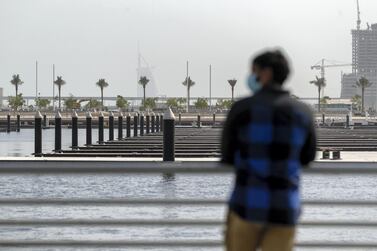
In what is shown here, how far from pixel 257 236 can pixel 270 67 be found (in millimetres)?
1075

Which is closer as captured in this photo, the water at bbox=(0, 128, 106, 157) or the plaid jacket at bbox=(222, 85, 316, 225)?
the plaid jacket at bbox=(222, 85, 316, 225)

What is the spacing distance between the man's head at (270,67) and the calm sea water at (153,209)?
38.2 feet

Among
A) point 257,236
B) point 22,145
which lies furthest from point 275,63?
point 22,145

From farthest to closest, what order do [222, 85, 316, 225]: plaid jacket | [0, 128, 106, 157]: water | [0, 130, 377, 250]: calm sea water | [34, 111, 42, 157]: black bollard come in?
1. [0, 128, 106, 157]: water
2. [34, 111, 42, 157]: black bollard
3. [0, 130, 377, 250]: calm sea water
4. [222, 85, 316, 225]: plaid jacket

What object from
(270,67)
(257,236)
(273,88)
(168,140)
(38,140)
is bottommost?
(38,140)

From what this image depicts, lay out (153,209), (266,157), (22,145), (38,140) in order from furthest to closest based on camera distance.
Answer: (22,145) < (38,140) < (153,209) < (266,157)

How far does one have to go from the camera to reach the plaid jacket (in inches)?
252

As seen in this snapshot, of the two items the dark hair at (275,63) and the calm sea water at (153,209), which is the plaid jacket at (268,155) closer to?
the dark hair at (275,63)

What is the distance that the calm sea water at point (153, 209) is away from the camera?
25339mm

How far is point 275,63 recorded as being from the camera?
655 cm

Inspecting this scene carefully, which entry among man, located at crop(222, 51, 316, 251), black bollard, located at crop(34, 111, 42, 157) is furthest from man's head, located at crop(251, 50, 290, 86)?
black bollard, located at crop(34, 111, 42, 157)

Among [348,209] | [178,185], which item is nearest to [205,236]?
[348,209]

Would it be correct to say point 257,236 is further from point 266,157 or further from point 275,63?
point 275,63

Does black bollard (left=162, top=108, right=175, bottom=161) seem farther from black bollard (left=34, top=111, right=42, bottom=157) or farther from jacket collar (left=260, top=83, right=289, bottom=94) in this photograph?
jacket collar (left=260, top=83, right=289, bottom=94)
